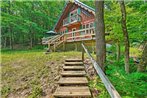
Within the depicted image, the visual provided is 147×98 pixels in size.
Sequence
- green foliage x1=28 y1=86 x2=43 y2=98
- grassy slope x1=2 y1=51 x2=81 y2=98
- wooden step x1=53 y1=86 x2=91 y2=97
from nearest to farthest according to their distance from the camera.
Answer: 1. wooden step x1=53 y1=86 x2=91 y2=97
2. green foliage x1=28 y1=86 x2=43 y2=98
3. grassy slope x1=2 y1=51 x2=81 y2=98

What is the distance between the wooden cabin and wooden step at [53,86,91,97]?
12.3 m

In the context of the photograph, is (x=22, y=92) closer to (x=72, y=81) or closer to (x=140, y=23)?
(x=72, y=81)

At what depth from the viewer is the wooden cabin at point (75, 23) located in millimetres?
19812

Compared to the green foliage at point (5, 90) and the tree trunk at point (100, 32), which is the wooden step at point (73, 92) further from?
the green foliage at point (5, 90)

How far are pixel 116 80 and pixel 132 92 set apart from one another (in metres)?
0.70

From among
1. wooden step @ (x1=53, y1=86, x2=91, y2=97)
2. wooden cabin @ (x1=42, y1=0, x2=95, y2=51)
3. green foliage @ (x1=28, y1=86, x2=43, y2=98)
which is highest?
wooden cabin @ (x1=42, y1=0, x2=95, y2=51)

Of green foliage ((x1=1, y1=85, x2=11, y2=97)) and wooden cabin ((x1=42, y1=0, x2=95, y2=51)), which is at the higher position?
wooden cabin ((x1=42, y1=0, x2=95, y2=51))

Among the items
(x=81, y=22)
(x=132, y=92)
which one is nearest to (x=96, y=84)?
(x=132, y=92)

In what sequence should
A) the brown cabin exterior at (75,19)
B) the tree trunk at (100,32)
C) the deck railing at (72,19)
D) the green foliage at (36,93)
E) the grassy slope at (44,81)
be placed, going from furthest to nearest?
the deck railing at (72,19)
the brown cabin exterior at (75,19)
the tree trunk at (100,32)
the green foliage at (36,93)
the grassy slope at (44,81)

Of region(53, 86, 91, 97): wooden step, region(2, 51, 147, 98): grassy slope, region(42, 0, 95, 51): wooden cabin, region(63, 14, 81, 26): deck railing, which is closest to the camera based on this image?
region(53, 86, 91, 97): wooden step

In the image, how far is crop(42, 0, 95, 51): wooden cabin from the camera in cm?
1981

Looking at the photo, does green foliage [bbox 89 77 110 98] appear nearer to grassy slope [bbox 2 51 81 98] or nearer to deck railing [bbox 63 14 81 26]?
grassy slope [bbox 2 51 81 98]

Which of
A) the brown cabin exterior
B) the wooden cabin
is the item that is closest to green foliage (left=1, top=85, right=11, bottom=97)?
the wooden cabin

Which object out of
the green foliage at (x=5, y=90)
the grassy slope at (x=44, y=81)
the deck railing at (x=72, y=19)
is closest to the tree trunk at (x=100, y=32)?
the grassy slope at (x=44, y=81)
